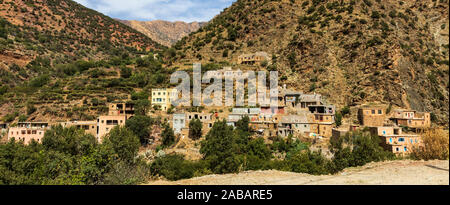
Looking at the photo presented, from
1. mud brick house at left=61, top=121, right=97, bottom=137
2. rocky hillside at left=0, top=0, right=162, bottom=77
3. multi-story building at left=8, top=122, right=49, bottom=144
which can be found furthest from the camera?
rocky hillside at left=0, top=0, right=162, bottom=77

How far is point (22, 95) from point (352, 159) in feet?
142

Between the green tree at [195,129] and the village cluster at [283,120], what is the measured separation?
597 millimetres

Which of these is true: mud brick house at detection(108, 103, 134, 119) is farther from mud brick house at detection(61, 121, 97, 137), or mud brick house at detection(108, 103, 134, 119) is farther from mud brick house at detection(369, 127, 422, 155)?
mud brick house at detection(369, 127, 422, 155)

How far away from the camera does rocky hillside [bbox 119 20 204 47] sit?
14925cm

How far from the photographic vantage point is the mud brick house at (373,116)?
2780 cm

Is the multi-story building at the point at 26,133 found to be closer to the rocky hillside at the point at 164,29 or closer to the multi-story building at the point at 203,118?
the multi-story building at the point at 203,118

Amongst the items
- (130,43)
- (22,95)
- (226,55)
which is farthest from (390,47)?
(130,43)

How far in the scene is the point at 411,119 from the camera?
→ 87.2 ft

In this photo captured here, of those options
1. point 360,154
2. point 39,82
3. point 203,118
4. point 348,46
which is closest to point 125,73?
point 39,82

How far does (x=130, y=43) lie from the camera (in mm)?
80938

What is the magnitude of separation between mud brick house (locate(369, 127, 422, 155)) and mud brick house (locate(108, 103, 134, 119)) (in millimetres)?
27437

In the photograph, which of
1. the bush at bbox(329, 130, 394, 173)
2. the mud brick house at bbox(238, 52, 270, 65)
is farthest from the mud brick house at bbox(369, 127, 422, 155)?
the mud brick house at bbox(238, 52, 270, 65)

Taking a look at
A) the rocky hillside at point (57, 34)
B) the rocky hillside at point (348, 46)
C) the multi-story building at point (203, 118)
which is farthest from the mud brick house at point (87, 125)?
the rocky hillside at point (57, 34)
